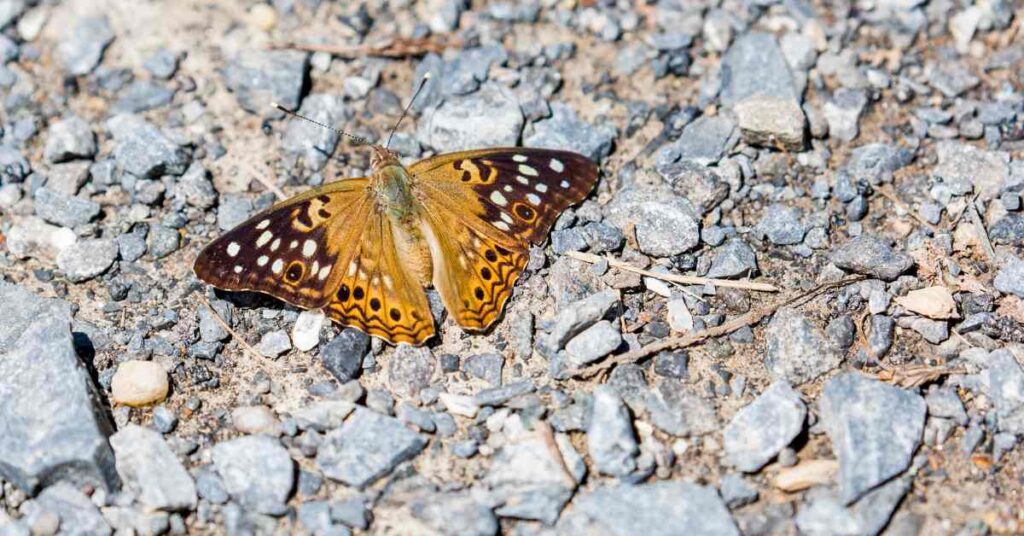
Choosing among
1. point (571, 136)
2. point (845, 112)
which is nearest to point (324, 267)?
point (571, 136)

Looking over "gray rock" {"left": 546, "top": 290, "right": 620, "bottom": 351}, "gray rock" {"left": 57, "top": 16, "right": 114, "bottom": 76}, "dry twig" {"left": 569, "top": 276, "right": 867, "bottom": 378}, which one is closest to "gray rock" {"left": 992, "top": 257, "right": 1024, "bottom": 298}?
"dry twig" {"left": 569, "top": 276, "right": 867, "bottom": 378}

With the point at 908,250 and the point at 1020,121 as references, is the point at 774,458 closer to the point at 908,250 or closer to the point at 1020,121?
the point at 908,250

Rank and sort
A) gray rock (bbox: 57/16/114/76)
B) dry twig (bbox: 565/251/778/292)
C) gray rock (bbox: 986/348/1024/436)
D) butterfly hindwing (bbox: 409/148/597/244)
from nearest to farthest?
gray rock (bbox: 986/348/1024/436) < dry twig (bbox: 565/251/778/292) < butterfly hindwing (bbox: 409/148/597/244) < gray rock (bbox: 57/16/114/76)

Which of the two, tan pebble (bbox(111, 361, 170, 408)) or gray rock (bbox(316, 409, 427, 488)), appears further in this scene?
tan pebble (bbox(111, 361, 170, 408))

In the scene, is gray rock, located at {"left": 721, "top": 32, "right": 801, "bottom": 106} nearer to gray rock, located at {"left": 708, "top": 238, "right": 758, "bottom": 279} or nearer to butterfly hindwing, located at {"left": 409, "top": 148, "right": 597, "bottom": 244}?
gray rock, located at {"left": 708, "top": 238, "right": 758, "bottom": 279}

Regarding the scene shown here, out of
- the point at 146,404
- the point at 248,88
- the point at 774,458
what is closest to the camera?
the point at 774,458

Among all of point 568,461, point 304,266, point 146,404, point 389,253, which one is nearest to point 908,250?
point 568,461
